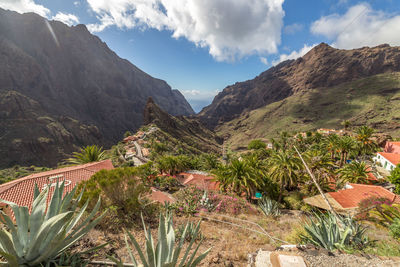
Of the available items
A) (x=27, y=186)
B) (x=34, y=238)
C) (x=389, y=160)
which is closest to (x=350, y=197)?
(x=34, y=238)

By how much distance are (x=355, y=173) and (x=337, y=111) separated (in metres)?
143

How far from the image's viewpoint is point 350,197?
15906 millimetres

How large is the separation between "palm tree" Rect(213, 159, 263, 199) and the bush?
34.9 feet

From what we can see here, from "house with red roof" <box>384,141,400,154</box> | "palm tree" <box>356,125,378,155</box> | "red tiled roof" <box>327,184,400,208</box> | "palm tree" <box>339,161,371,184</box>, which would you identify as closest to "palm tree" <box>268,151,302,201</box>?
"red tiled roof" <box>327,184,400,208</box>

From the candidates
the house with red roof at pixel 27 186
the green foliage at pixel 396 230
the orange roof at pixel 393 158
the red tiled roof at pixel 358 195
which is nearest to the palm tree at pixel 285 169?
the red tiled roof at pixel 358 195

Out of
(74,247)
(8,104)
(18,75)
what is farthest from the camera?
(18,75)

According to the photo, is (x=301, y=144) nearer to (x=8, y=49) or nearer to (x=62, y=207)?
(x=62, y=207)

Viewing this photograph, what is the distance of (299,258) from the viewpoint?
352cm

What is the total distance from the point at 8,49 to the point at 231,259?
735 ft

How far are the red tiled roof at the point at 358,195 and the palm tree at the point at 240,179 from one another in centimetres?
720

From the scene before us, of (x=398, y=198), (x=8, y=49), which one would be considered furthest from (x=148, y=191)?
(x=8, y=49)

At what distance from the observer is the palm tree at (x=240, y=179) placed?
639 inches

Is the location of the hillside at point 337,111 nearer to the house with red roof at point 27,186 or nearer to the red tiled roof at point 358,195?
the red tiled roof at point 358,195

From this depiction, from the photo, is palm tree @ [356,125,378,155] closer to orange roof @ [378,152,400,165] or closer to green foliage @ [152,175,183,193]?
orange roof @ [378,152,400,165]
